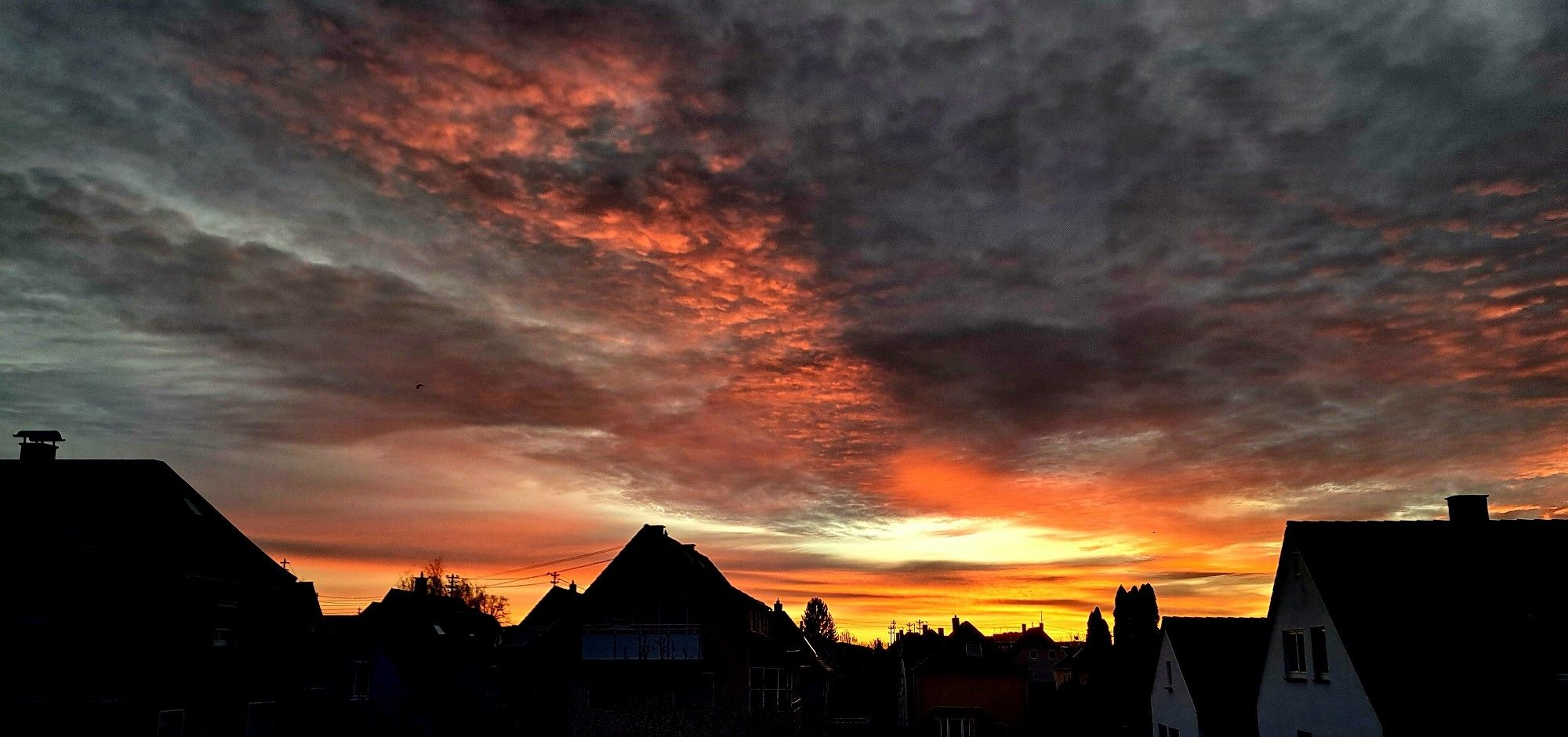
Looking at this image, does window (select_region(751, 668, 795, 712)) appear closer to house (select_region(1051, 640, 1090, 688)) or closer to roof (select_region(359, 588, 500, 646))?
roof (select_region(359, 588, 500, 646))

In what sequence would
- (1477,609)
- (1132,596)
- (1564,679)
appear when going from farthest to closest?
(1132,596) → (1477,609) → (1564,679)

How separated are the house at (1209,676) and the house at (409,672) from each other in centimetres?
3394

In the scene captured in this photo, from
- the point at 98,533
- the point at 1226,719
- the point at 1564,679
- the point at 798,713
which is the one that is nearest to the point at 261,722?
the point at 98,533

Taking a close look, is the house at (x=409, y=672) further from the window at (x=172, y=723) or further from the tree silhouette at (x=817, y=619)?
the tree silhouette at (x=817, y=619)

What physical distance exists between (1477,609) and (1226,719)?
10.4 metres

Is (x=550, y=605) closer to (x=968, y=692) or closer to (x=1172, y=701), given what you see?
(x=968, y=692)

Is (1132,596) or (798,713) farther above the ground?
(1132,596)

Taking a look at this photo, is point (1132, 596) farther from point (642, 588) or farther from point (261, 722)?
point (261, 722)

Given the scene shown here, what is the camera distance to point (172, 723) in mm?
31469

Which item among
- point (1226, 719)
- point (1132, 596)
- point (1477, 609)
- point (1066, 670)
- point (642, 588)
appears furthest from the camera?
point (1066, 670)

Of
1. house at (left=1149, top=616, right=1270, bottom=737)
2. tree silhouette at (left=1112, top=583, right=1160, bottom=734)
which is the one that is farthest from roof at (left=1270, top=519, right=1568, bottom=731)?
tree silhouette at (left=1112, top=583, right=1160, bottom=734)

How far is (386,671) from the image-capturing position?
163 ft

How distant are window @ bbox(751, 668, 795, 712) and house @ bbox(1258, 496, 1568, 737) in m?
25.2

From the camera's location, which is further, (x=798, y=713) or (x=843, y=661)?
(x=843, y=661)
